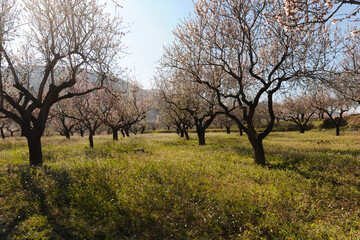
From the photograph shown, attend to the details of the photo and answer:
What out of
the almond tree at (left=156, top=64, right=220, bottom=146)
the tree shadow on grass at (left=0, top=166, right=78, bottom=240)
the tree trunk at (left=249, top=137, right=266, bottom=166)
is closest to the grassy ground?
the tree shadow on grass at (left=0, top=166, right=78, bottom=240)

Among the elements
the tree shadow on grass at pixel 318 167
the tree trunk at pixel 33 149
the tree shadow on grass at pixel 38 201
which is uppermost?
the tree trunk at pixel 33 149

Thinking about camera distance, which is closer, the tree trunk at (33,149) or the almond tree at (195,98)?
the tree trunk at (33,149)

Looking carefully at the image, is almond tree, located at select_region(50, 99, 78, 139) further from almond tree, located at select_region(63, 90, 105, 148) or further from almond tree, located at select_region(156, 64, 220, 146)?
almond tree, located at select_region(156, 64, 220, 146)

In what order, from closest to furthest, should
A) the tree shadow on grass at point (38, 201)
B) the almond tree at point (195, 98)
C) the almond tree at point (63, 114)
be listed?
the tree shadow on grass at point (38, 201), the almond tree at point (195, 98), the almond tree at point (63, 114)

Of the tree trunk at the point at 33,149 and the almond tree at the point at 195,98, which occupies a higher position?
the almond tree at the point at 195,98

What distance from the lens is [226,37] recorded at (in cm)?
1339

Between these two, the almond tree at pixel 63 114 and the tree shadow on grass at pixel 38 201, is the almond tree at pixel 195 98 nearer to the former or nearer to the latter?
the tree shadow on grass at pixel 38 201

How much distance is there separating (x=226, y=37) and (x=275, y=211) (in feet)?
37.7

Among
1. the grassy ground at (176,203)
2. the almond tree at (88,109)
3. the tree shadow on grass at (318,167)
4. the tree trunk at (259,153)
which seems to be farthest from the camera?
the almond tree at (88,109)

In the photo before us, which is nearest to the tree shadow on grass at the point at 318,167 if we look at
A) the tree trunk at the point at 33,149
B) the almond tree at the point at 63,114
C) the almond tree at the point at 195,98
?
the almond tree at the point at 195,98

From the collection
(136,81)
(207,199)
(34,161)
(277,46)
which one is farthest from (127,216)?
(136,81)

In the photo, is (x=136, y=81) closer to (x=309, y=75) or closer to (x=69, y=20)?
(x=69, y=20)

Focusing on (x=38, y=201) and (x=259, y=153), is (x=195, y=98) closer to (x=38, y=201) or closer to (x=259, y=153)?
(x=259, y=153)

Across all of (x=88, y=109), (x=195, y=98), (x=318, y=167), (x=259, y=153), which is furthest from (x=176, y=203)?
(x=88, y=109)
